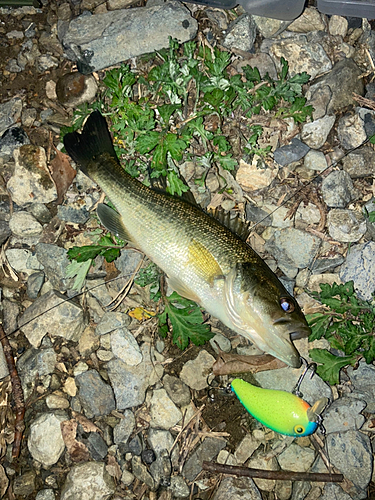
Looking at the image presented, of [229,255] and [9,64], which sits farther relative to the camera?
[9,64]

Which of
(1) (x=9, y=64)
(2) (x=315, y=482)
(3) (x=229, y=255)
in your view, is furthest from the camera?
(1) (x=9, y=64)

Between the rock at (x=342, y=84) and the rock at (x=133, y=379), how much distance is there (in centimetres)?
323

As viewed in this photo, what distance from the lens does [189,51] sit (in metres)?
4.38

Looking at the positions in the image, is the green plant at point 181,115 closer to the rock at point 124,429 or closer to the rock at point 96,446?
the rock at point 124,429

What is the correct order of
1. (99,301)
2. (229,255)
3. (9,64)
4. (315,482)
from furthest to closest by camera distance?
(9,64) → (99,301) → (315,482) → (229,255)

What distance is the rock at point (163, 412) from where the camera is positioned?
4258 millimetres

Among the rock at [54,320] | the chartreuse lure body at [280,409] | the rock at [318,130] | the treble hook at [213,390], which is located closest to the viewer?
the chartreuse lure body at [280,409]

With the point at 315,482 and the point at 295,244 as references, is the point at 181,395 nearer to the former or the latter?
the point at 315,482

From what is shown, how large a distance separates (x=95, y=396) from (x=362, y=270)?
9.67 feet

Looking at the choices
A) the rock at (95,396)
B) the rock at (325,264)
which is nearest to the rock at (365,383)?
the rock at (325,264)

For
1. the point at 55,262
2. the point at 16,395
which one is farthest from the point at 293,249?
the point at 16,395

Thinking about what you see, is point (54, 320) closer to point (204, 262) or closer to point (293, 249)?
point (204, 262)

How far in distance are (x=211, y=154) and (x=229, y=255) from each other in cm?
125

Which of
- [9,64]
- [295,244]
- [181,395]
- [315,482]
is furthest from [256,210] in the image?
[9,64]
